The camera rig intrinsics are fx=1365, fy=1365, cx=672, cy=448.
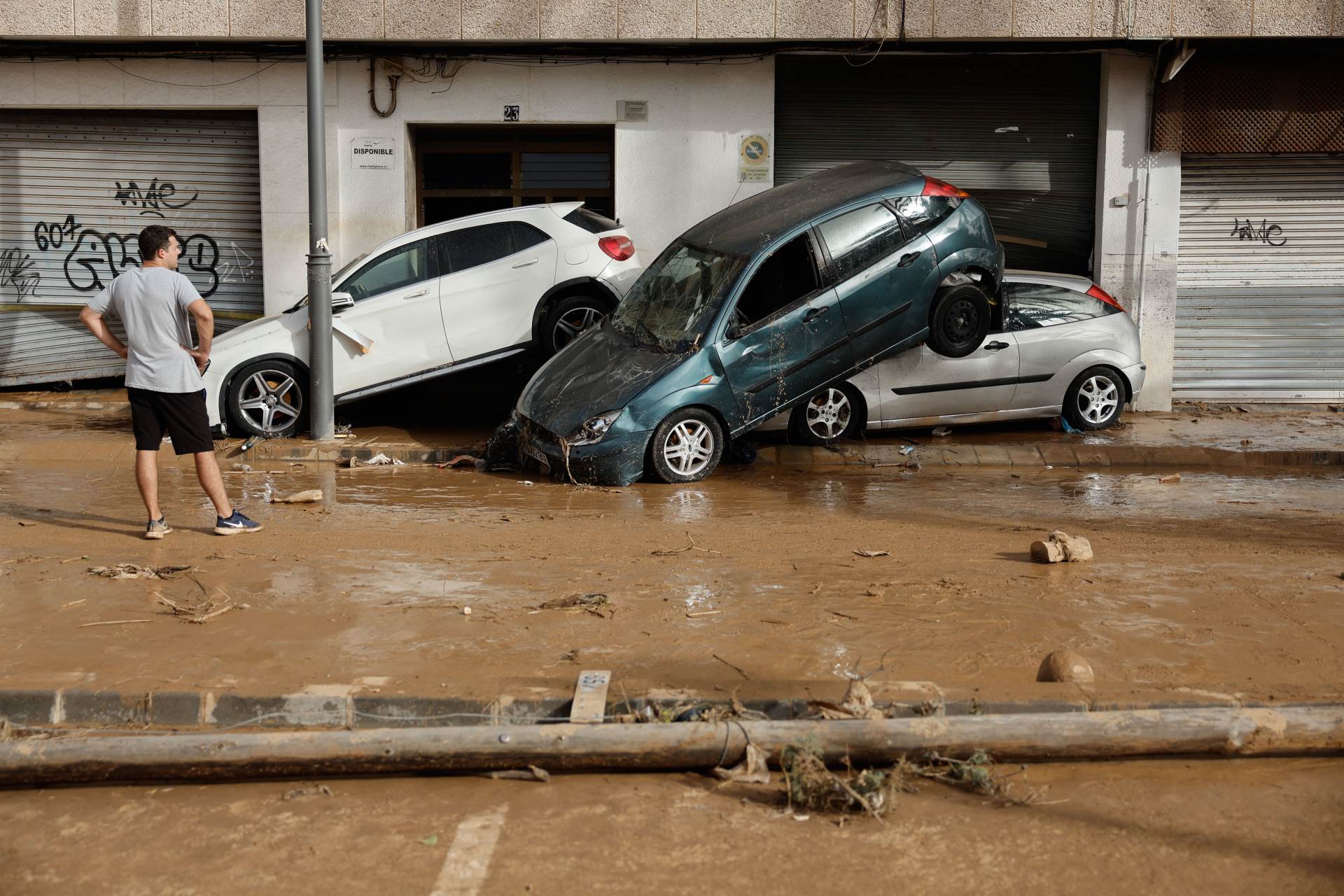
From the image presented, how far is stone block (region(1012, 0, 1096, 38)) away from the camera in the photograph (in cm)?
1352

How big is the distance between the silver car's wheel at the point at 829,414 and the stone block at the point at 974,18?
448cm

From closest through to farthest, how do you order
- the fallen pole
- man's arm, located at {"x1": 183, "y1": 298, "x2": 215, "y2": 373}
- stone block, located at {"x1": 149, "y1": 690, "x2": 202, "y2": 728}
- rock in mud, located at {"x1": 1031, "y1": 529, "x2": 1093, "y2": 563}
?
the fallen pole
stone block, located at {"x1": 149, "y1": 690, "x2": 202, "y2": 728}
rock in mud, located at {"x1": 1031, "y1": 529, "x2": 1093, "y2": 563}
man's arm, located at {"x1": 183, "y1": 298, "x2": 215, "y2": 373}

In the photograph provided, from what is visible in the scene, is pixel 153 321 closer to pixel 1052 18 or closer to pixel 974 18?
pixel 974 18

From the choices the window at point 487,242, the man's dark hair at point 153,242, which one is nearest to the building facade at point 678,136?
the window at point 487,242

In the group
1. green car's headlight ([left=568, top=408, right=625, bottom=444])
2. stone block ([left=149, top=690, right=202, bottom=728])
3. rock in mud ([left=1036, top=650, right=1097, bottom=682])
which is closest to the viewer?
stone block ([left=149, top=690, right=202, bottom=728])

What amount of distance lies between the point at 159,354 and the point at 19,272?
27.6 ft

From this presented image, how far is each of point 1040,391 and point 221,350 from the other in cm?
713

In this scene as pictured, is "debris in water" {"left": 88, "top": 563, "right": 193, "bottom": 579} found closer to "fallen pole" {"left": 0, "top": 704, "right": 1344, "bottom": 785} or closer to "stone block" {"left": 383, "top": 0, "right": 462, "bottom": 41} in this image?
"fallen pole" {"left": 0, "top": 704, "right": 1344, "bottom": 785}

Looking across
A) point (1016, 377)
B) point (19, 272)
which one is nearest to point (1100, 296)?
point (1016, 377)

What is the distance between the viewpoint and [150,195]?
1488 centimetres

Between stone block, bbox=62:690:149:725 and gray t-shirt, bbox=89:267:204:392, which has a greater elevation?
gray t-shirt, bbox=89:267:204:392

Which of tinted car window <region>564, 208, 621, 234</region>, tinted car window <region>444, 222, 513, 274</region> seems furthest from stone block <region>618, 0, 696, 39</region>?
tinted car window <region>444, 222, 513, 274</region>

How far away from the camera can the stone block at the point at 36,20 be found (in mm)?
13641

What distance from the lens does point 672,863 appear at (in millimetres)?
4094
